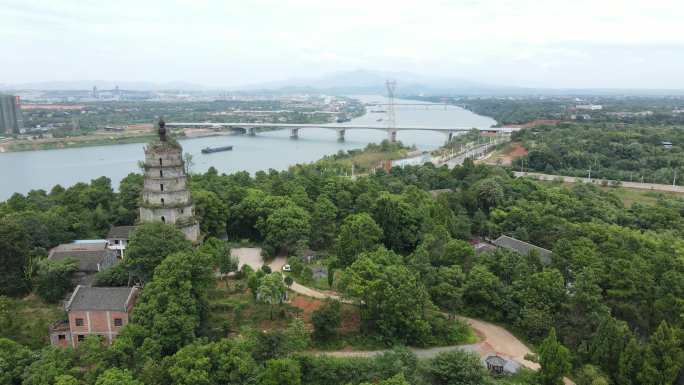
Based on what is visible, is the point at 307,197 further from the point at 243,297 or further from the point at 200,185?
the point at 243,297

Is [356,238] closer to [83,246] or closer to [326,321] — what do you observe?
[326,321]

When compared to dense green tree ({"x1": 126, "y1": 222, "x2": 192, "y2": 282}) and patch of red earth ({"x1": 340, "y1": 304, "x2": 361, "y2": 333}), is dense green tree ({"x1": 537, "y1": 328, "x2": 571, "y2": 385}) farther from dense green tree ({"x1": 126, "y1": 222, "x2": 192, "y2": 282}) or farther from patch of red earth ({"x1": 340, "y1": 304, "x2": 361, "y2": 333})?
dense green tree ({"x1": 126, "y1": 222, "x2": 192, "y2": 282})

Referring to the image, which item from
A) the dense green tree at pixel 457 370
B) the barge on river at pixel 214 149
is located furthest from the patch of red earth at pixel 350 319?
the barge on river at pixel 214 149

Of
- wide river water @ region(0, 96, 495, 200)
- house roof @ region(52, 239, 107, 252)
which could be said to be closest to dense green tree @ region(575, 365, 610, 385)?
house roof @ region(52, 239, 107, 252)

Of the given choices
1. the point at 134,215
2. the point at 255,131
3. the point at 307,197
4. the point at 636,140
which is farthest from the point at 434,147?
the point at 134,215

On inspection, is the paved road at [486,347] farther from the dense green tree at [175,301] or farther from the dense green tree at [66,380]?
the dense green tree at [66,380]

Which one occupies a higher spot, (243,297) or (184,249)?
(184,249)
